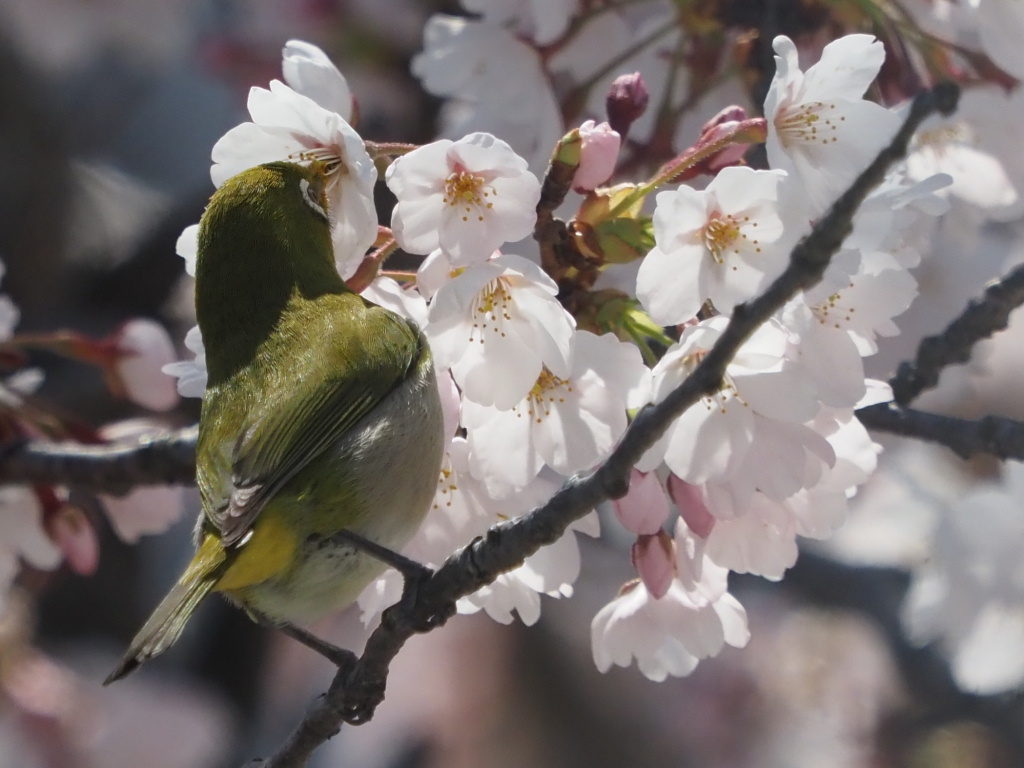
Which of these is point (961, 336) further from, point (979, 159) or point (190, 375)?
point (190, 375)

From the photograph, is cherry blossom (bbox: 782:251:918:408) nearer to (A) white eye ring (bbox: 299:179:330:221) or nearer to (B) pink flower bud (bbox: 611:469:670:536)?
(B) pink flower bud (bbox: 611:469:670:536)

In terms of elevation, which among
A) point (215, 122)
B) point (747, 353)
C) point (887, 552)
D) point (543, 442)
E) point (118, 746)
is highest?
point (747, 353)

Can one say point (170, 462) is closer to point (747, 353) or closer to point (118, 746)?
point (747, 353)

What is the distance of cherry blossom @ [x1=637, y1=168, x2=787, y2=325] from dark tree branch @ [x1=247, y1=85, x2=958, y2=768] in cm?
17

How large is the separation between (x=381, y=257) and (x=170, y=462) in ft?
2.10

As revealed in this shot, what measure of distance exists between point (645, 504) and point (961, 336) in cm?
64

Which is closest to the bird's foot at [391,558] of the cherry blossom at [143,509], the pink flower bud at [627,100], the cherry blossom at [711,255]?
the cherry blossom at [711,255]

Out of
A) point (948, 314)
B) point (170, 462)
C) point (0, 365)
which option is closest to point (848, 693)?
point (948, 314)

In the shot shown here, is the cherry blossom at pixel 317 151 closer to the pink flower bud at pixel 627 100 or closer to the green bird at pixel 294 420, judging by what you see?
the green bird at pixel 294 420

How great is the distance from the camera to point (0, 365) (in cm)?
164

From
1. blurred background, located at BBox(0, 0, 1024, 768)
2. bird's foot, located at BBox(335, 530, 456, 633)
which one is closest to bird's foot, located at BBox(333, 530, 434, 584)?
bird's foot, located at BBox(335, 530, 456, 633)

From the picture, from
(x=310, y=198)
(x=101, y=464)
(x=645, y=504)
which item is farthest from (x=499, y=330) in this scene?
(x=101, y=464)

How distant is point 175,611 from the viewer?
940 mm

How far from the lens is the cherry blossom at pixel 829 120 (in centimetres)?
86
